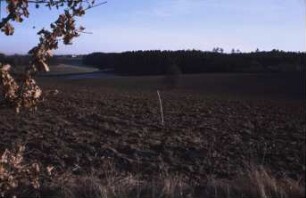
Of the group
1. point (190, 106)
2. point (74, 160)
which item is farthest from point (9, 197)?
point (190, 106)

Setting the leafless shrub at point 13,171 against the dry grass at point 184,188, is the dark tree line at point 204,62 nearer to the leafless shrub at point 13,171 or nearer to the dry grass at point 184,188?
the dry grass at point 184,188

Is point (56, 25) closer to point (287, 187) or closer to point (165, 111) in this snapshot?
point (287, 187)

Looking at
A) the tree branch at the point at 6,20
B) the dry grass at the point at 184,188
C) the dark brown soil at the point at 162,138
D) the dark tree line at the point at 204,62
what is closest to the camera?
the tree branch at the point at 6,20

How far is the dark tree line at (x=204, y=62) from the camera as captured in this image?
6341cm

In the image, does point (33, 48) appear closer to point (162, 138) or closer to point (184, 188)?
point (184, 188)

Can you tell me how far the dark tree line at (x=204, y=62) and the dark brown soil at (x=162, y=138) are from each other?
39.0 meters

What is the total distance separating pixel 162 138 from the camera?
48.3 feet

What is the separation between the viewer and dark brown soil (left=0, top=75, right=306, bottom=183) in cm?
1082

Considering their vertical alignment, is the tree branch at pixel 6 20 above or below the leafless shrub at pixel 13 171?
above

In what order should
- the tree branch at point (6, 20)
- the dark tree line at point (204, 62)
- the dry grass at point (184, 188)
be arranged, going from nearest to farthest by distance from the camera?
the tree branch at point (6, 20) → the dry grass at point (184, 188) → the dark tree line at point (204, 62)

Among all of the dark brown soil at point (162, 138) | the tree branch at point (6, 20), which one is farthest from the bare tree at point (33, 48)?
the dark brown soil at point (162, 138)

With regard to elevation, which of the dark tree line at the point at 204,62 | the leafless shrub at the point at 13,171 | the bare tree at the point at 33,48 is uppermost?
the bare tree at the point at 33,48

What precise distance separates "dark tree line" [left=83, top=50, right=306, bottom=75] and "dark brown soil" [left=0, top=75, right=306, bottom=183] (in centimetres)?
3895

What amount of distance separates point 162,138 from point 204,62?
2303 inches
